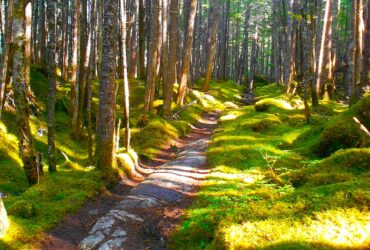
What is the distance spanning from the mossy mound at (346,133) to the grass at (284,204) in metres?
0.15

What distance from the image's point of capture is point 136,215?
28.0 ft

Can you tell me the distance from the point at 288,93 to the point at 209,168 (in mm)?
18208

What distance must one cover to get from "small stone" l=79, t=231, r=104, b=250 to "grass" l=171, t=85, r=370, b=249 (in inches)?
57.1

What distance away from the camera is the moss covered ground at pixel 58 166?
7527mm

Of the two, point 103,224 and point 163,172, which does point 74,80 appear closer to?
point 163,172

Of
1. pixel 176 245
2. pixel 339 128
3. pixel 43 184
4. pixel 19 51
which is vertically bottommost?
pixel 176 245

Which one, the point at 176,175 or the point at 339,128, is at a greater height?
the point at 339,128

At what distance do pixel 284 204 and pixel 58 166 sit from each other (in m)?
7.77

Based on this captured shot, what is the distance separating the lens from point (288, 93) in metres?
28.8

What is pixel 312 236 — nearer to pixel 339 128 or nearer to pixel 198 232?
pixel 198 232

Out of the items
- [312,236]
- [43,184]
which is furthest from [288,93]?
A: [312,236]

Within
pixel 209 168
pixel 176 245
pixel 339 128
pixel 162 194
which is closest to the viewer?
pixel 176 245

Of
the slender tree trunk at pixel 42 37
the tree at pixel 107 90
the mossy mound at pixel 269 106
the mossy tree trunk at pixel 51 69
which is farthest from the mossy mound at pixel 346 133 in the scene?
the slender tree trunk at pixel 42 37

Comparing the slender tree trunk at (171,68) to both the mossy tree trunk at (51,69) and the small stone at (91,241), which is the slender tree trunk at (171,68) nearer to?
the mossy tree trunk at (51,69)
